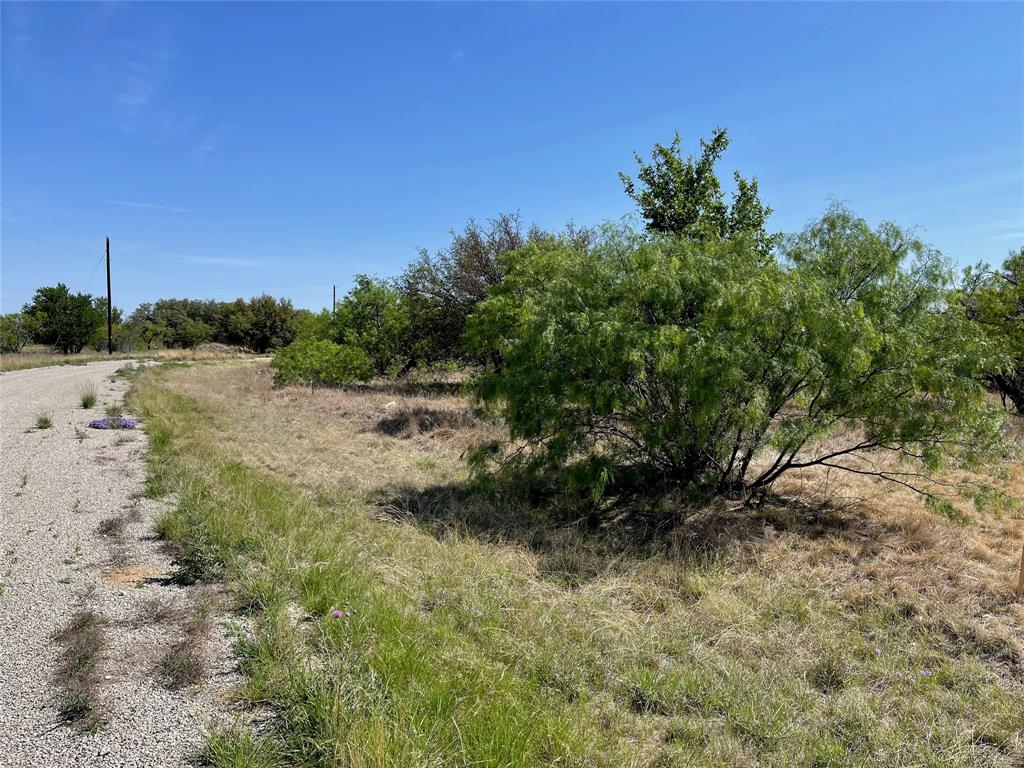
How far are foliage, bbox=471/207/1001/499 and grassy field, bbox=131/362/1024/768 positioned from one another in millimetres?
965

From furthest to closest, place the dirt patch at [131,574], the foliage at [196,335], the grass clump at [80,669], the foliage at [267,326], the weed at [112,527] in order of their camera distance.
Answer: the foliage at [196,335]
the foliage at [267,326]
the weed at [112,527]
the dirt patch at [131,574]
the grass clump at [80,669]

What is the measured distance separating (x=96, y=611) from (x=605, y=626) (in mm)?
3431

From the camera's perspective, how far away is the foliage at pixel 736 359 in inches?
261

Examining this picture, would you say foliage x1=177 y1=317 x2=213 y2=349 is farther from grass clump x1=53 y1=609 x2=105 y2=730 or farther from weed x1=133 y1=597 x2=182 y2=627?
grass clump x1=53 y1=609 x2=105 y2=730

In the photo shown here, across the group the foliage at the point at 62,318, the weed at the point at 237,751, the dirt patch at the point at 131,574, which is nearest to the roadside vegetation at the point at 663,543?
the weed at the point at 237,751

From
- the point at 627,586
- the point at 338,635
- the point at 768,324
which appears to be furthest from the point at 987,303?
the point at 338,635

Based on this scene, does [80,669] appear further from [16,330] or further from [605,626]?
[16,330]

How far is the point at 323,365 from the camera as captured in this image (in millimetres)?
21516

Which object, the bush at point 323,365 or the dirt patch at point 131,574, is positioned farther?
the bush at point 323,365

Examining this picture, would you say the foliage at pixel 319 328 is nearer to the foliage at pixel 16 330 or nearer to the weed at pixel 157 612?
the weed at pixel 157 612

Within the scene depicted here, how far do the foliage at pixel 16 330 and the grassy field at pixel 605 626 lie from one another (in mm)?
49779

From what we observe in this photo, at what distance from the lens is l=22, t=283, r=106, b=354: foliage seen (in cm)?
4872

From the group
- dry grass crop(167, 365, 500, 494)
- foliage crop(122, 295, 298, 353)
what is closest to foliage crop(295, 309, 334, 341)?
dry grass crop(167, 365, 500, 494)

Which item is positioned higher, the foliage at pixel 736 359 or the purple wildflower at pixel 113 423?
the foliage at pixel 736 359
